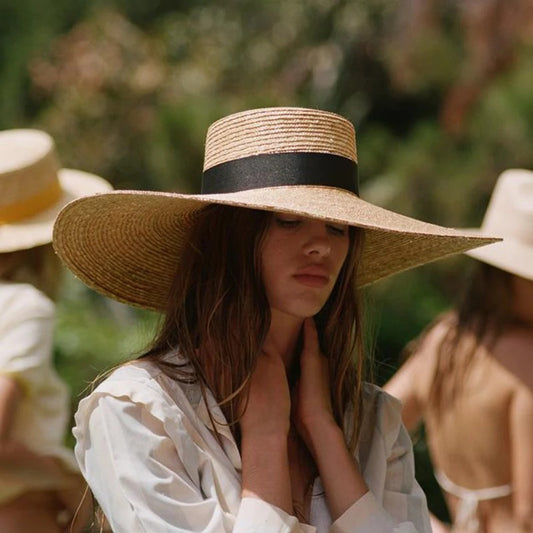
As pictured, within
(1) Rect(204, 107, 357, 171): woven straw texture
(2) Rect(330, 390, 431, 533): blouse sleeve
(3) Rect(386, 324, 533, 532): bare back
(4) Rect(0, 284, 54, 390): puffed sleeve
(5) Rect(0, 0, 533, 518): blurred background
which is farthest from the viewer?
(5) Rect(0, 0, 533, 518): blurred background

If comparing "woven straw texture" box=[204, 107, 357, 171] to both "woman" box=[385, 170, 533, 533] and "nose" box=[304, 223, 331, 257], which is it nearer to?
"nose" box=[304, 223, 331, 257]

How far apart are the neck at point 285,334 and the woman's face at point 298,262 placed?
8 centimetres

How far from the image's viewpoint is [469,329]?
3.60 meters

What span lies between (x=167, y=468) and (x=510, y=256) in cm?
185

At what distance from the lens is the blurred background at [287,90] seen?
8.87 m

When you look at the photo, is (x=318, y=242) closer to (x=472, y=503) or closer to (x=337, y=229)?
(x=337, y=229)

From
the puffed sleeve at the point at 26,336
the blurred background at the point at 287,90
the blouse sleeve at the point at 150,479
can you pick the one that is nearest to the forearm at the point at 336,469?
the blouse sleeve at the point at 150,479

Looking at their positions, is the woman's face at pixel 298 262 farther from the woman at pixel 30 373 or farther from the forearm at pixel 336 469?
the woman at pixel 30 373

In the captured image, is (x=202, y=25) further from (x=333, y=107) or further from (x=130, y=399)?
(x=130, y=399)

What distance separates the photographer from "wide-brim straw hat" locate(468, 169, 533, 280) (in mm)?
3535

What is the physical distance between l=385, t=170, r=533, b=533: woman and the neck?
120 cm

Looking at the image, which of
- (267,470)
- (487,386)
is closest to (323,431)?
(267,470)

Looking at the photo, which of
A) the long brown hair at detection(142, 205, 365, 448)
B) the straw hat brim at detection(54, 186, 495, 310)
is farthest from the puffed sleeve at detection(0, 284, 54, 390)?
the long brown hair at detection(142, 205, 365, 448)

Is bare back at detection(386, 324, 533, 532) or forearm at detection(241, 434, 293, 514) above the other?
forearm at detection(241, 434, 293, 514)
